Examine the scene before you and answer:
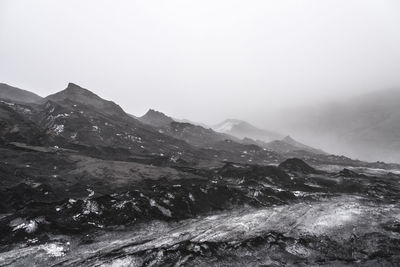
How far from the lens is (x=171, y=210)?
28.7 meters

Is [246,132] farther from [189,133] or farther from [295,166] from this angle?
[295,166]

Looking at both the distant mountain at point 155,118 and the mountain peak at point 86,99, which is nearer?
the mountain peak at point 86,99

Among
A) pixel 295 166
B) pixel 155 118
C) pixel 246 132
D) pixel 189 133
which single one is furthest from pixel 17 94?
pixel 246 132

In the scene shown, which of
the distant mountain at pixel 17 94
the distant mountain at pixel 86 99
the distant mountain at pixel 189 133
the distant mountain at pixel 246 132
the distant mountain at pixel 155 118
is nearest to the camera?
the distant mountain at pixel 86 99

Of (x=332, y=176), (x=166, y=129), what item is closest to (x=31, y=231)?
(x=332, y=176)

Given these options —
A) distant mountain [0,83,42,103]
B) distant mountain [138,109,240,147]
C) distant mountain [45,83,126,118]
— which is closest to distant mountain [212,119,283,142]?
distant mountain [138,109,240,147]

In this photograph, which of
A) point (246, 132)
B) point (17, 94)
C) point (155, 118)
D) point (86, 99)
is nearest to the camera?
point (86, 99)

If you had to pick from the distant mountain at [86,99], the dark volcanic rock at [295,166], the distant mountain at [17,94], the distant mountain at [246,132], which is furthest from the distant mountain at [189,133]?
the distant mountain at [246,132]

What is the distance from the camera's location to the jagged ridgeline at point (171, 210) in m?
20.2

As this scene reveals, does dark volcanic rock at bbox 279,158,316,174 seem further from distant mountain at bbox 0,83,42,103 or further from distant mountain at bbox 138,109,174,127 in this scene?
distant mountain at bbox 0,83,42,103

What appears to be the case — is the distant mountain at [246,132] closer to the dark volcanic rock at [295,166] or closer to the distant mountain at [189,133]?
the distant mountain at [189,133]

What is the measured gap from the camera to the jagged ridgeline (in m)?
20.2

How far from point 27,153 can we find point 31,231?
22823mm

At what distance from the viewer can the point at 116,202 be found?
28.3 metres
